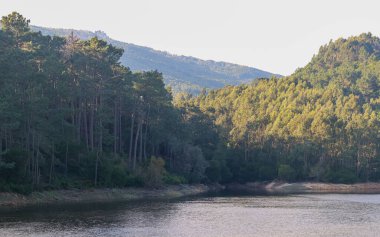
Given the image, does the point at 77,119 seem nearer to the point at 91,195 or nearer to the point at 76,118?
the point at 76,118

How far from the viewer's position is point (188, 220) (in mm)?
84625

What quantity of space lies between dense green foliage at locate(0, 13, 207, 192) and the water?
12.4 meters

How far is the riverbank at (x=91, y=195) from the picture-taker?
95750mm

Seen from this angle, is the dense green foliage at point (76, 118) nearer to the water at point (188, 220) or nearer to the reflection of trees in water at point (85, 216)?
the reflection of trees in water at point (85, 216)

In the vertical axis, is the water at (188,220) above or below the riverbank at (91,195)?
above

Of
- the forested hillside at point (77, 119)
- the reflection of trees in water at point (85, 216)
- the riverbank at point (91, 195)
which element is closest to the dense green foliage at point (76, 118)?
A: the forested hillside at point (77, 119)

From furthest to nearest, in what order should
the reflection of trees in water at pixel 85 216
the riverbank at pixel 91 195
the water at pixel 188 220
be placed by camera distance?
the riverbank at pixel 91 195, the reflection of trees in water at pixel 85 216, the water at pixel 188 220

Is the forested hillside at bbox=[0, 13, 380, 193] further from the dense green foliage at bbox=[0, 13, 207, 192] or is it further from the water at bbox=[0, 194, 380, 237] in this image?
the water at bbox=[0, 194, 380, 237]

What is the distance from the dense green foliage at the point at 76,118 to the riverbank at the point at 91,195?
1.55 m

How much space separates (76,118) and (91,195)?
2434 cm

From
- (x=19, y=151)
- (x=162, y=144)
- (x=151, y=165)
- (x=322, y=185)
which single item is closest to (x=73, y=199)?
(x=19, y=151)

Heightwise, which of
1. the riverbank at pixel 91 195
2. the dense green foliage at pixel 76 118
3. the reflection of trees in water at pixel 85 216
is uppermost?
the dense green foliage at pixel 76 118

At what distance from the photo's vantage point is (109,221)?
80.0 m

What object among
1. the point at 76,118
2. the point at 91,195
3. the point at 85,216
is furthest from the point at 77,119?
the point at 85,216
